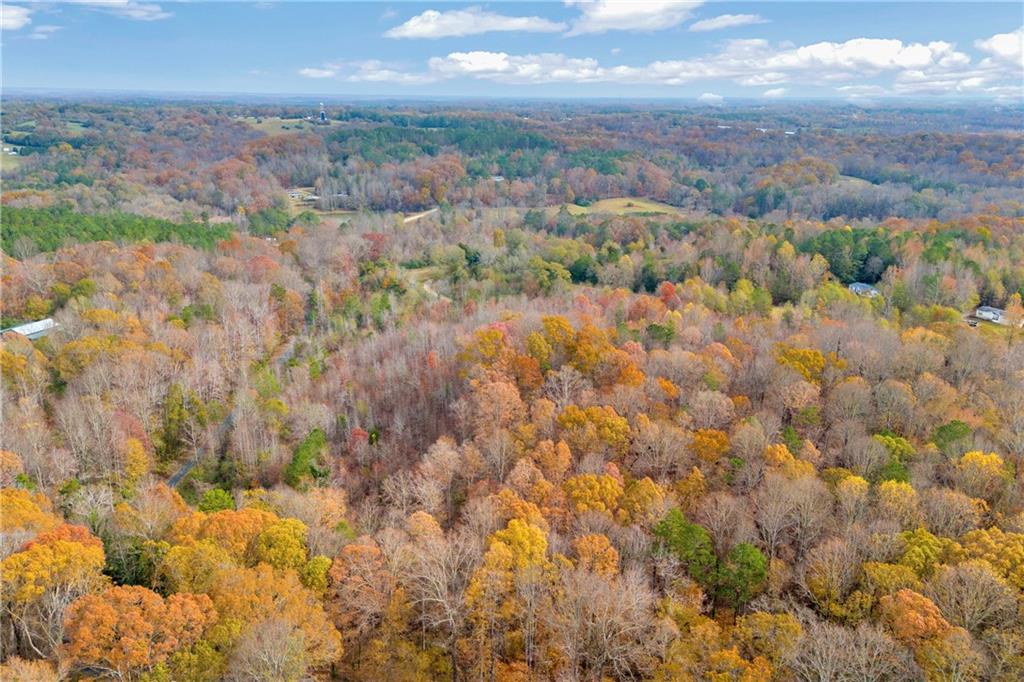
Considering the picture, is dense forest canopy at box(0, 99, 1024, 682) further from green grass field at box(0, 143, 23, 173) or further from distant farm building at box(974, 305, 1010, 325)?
green grass field at box(0, 143, 23, 173)

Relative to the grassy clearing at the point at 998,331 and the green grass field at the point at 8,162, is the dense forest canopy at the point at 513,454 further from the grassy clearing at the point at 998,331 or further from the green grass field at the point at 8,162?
the green grass field at the point at 8,162

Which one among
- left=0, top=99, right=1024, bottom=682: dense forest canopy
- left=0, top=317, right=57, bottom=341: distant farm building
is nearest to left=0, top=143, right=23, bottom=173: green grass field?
left=0, top=99, right=1024, bottom=682: dense forest canopy

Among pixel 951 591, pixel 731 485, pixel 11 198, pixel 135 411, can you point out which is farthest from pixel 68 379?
pixel 11 198

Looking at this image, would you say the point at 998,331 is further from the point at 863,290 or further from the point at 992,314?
the point at 863,290

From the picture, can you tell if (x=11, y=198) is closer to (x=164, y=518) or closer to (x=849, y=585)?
(x=164, y=518)

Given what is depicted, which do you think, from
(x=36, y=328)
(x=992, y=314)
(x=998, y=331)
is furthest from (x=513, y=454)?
(x=992, y=314)
